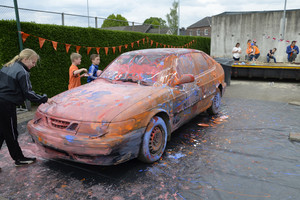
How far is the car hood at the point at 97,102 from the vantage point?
2.91m

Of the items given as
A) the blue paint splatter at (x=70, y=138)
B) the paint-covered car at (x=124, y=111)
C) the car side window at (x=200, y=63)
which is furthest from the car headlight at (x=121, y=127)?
the car side window at (x=200, y=63)

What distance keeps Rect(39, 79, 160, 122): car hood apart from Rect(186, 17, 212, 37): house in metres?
70.6

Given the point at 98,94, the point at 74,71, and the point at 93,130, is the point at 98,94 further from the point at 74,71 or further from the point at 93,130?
the point at 74,71

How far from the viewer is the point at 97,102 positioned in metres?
3.15

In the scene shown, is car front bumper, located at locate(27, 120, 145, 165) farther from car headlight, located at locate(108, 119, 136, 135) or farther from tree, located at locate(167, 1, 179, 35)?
tree, located at locate(167, 1, 179, 35)

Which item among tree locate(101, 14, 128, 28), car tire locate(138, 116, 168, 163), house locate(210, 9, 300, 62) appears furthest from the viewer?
house locate(210, 9, 300, 62)

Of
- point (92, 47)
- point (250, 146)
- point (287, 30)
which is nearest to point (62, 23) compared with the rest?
point (92, 47)

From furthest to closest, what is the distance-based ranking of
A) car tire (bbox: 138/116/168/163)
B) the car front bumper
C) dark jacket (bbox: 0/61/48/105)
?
1. car tire (bbox: 138/116/168/163)
2. dark jacket (bbox: 0/61/48/105)
3. the car front bumper

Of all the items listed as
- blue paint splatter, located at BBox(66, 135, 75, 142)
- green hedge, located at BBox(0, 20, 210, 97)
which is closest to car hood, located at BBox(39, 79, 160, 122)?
blue paint splatter, located at BBox(66, 135, 75, 142)

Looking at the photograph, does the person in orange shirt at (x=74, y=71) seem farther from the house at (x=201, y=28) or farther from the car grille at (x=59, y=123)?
the house at (x=201, y=28)

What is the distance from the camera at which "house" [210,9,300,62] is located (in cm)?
1942

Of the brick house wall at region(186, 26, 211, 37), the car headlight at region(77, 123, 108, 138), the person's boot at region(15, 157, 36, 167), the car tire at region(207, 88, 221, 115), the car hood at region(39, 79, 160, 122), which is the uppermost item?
the brick house wall at region(186, 26, 211, 37)

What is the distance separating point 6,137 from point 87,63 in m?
6.29

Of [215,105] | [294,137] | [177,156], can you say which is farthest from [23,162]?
[294,137]
